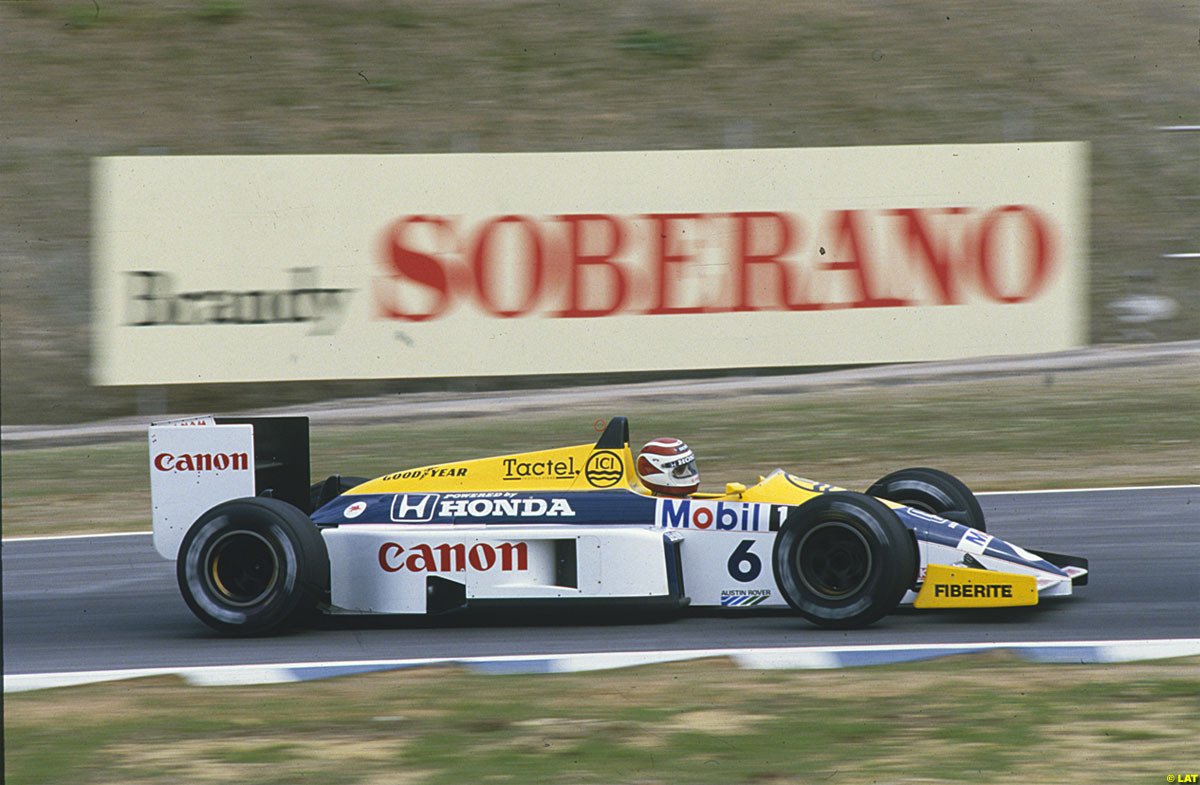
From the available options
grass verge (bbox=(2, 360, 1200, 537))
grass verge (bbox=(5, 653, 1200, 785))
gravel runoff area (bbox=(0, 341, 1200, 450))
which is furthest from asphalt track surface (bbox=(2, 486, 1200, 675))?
gravel runoff area (bbox=(0, 341, 1200, 450))

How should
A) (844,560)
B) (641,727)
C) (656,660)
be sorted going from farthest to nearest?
(844,560) → (656,660) → (641,727)

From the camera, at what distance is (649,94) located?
67.7 ft

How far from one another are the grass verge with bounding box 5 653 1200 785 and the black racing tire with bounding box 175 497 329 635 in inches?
28.1

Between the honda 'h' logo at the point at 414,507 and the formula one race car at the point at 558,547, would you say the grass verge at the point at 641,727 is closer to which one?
the formula one race car at the point at 558,547

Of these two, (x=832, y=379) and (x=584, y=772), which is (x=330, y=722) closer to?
(x=584, y=772)

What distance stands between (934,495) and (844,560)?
1282 millimetres

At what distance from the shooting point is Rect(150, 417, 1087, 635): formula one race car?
7594mm

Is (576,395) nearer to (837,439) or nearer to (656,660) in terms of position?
(837,439)

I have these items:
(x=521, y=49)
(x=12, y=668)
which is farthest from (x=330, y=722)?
(x=521, y=49)

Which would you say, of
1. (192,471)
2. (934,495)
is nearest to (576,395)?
(934,495)

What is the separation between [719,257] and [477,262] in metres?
2.24

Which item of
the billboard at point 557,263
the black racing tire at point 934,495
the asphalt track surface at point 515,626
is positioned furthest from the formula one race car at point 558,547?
the billboard at point 557,263

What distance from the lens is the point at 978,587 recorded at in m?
7.69

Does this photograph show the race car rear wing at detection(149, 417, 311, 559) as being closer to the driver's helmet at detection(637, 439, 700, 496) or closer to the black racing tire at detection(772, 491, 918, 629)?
the driver's helmet at detection(637, 439, 700, 496)
